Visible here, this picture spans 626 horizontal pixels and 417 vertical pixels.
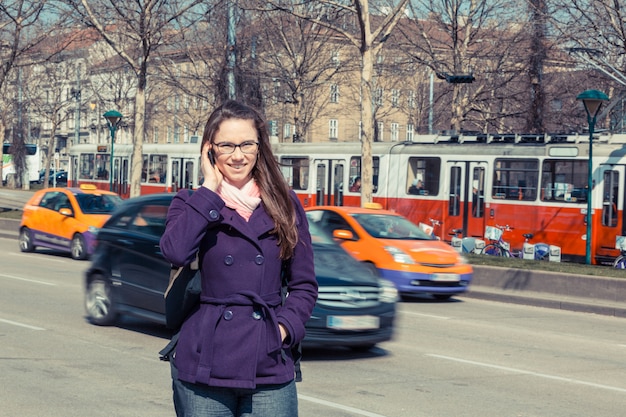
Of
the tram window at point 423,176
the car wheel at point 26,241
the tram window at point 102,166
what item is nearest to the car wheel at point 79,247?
the car wheel at point 26,241

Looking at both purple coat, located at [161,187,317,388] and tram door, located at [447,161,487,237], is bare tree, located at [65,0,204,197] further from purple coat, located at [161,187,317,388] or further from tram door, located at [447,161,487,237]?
purple coat, located at [161,187,317,388]

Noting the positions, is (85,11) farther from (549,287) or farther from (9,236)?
(549,287)

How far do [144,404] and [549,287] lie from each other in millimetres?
11602

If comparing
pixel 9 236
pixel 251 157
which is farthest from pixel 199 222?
pixel 9 236

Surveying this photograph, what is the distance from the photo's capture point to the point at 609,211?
2508 cm

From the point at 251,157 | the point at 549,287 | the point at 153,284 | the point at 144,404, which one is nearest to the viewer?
the point at 251,157

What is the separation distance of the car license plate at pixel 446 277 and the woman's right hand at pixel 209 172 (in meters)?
13.5

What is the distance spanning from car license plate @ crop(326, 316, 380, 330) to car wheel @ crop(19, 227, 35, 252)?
1563cm

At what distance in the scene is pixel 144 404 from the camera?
25.3ft

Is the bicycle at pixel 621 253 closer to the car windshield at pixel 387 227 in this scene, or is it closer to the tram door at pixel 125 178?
the car windshield at pixel 387 227

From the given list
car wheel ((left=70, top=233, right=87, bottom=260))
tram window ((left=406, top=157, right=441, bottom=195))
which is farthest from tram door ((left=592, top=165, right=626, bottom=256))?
car wheel ((left=70, top=233, right=87, bottom=260))

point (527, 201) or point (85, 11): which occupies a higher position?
point (85, 11)

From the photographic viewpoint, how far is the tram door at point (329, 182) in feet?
104

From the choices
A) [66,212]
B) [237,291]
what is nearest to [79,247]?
[66,212]
